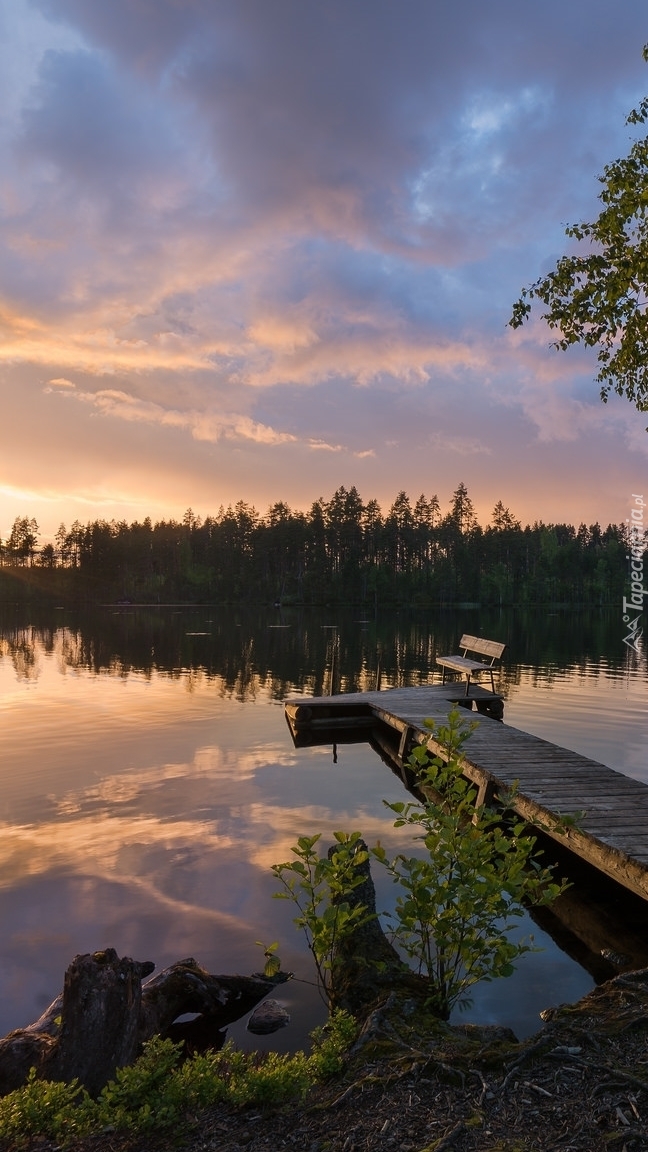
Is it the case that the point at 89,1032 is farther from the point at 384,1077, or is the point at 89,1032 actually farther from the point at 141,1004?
the point at 384,1077

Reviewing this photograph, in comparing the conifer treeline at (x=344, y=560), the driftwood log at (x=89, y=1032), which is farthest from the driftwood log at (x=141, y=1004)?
the conifer treeline at (x=344, y=560)

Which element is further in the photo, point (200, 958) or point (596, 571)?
point (596, 571)

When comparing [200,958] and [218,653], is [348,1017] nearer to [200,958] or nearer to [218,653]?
[200,958]

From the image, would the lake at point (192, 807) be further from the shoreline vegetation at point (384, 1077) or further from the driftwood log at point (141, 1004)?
the shoreline vegetation at point (384, 1077)

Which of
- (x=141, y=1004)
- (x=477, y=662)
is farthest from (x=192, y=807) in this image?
(x=477, y=662)

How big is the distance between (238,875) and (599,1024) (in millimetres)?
6332

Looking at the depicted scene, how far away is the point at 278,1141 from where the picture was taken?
3854 mm

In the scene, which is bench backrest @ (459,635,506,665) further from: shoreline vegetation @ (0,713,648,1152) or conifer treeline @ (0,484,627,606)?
conifer treeline @ (0,484,627,606)

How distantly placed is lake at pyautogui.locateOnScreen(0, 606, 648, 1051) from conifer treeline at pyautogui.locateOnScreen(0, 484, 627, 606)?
101 meters

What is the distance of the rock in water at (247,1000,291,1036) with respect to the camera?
6.69m

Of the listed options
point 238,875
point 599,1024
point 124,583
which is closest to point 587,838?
point 599,1024

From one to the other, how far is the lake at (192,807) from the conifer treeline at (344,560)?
10131 cm

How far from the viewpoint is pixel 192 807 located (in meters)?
13.7

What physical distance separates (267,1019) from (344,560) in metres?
132
